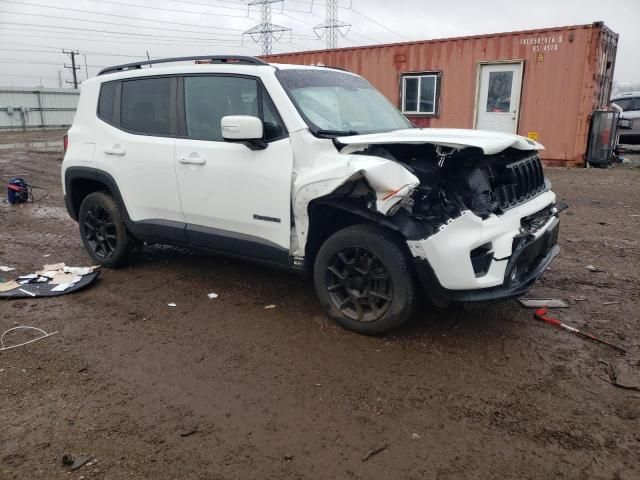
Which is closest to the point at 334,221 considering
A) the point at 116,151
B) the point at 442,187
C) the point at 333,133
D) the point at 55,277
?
the point at 333,133

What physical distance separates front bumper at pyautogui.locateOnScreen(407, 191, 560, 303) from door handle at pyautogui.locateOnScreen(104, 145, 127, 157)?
9.60 ft

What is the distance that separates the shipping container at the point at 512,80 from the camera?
12.2 m

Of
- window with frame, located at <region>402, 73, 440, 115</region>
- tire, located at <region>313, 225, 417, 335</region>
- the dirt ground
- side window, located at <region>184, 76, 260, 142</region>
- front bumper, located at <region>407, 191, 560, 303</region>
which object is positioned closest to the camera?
the dirt ground

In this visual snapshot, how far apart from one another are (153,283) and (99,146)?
1.43 m

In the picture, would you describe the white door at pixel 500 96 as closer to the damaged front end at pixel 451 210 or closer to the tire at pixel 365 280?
the damaged front end at pixel 451 210

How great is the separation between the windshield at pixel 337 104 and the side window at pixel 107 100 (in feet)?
6.32

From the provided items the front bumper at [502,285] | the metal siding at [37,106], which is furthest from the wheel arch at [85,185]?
the metal siding at [37,106]

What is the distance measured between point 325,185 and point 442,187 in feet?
2.51

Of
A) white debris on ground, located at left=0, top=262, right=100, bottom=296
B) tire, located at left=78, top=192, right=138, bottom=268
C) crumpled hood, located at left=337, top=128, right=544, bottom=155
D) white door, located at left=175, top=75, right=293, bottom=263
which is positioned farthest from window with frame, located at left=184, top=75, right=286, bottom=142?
white debris on ground, located at left=0, top=262, right=100, bottom=296

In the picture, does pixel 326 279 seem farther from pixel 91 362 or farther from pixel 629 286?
pixel 629 286

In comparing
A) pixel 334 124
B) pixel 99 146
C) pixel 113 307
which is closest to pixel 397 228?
pixel 334 124

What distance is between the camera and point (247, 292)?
464 centimetres

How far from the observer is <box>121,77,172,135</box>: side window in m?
4.55

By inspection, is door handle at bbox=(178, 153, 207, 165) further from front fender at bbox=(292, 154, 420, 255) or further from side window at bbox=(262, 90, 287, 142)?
front fender at bbox=(292, 154, 420, 255)
